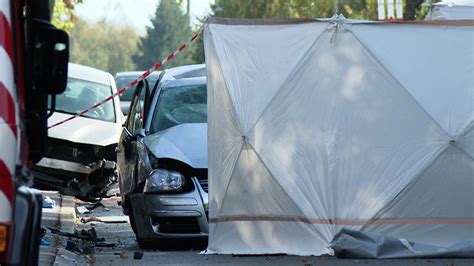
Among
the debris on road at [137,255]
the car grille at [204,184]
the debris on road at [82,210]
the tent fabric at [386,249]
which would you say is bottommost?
the debris on road at [82,210]

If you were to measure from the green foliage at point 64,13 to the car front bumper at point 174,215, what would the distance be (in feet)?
46.7

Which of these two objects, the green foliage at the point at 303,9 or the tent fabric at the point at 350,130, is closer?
the tent fabric at the point at 350,130

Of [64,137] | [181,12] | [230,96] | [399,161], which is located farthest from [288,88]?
[181,12]

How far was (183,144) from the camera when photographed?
1223 cm

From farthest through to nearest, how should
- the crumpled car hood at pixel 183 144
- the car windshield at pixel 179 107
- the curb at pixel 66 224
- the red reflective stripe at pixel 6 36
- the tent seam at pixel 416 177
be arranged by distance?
the car windshield at pixel 179 107
the crumpled car hood at pixel 183 144
the tent seam at pixel 416 177
the curb at pixel 66 224
the red reflective stripe at pixel 6 36

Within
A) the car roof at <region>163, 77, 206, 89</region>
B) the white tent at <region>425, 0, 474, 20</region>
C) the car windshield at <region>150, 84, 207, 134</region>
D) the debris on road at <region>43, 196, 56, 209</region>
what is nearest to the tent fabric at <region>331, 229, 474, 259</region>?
the car windshield at <region>150, 84, 207, 134</region>

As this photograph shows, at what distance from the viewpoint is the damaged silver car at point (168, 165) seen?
38.5ft

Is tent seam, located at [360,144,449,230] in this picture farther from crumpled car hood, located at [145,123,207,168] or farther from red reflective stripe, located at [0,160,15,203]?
red reflective stripe, located at [0,160,15,203]

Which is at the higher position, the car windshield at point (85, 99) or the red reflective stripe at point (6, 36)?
the red reflective stripe at point (6, 36)

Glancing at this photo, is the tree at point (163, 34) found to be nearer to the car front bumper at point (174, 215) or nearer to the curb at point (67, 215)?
the curb at point (67, 215)

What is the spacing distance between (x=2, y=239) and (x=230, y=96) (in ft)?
20.4

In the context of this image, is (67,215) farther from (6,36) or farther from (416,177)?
(6,36)

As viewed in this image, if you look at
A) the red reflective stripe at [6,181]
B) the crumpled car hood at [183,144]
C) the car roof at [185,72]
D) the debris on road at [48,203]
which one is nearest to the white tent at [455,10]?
the car roof at [185,72]

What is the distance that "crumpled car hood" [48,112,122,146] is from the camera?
1644 centimetres
